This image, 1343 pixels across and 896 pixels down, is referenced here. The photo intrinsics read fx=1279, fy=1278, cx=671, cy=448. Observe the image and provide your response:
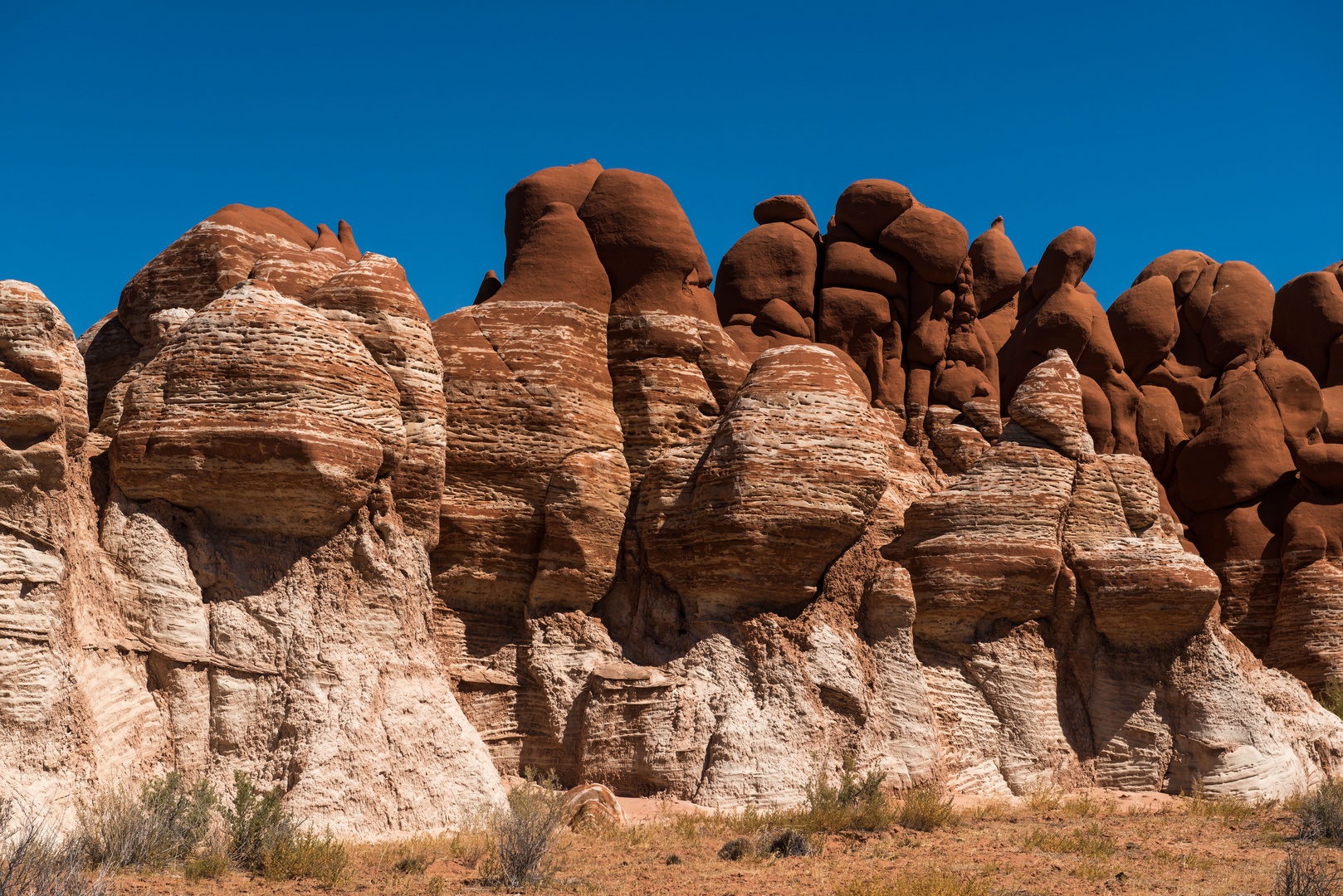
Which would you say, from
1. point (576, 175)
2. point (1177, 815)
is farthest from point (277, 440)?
point (1177, 815)

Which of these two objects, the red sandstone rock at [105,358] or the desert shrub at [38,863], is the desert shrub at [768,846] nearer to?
the desert shrub at [38,863]

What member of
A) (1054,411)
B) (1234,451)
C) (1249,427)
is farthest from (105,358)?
(1249,427)

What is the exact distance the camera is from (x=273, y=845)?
10203mm

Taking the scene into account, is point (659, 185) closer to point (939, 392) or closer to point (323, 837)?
point (939, 392)

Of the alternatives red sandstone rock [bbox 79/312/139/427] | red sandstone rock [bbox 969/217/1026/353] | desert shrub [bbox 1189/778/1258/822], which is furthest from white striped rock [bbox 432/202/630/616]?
red sandstone rock [bbox 969/217/1026/353]

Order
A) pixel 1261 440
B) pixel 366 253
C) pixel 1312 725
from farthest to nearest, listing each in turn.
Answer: pixel 1261 440 < pixel 1312 725 < pixel 366 253

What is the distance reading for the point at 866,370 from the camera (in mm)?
21938

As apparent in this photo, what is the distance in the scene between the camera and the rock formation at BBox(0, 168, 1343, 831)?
1192 cm

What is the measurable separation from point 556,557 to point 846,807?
14.4 ft

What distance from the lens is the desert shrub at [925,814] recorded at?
13508mm

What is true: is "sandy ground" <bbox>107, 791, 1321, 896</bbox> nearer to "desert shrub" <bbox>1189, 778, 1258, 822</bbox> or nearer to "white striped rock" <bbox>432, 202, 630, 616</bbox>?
"desert shrub" <bbox>1189, 778, 1258, 822</bbox>

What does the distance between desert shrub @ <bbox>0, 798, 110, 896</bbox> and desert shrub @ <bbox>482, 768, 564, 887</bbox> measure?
9.71ft

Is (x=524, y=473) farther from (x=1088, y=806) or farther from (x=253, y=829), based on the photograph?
(x=1088, y=806)

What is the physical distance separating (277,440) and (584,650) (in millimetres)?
4696
